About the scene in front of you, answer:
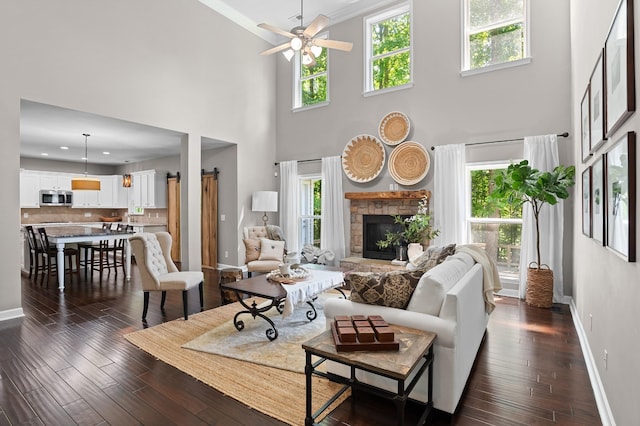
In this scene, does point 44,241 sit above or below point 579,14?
below

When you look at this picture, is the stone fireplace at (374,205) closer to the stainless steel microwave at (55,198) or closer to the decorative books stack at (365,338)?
the decorative books stack at (365,338)

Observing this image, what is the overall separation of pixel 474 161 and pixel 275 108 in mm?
4399

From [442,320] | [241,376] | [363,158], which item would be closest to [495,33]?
[363,158]

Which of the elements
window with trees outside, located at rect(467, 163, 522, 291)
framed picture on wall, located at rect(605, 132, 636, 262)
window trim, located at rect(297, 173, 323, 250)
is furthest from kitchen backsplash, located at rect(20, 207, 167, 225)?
framed picture on wall, located at rect(605, 132, 636, 262)

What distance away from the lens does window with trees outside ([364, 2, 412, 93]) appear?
6.04 metres

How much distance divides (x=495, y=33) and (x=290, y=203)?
15.1 ft

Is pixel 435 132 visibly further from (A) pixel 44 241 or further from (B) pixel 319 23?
(A) pixel 44 241

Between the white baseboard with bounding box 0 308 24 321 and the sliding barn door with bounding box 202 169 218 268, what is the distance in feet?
11.8

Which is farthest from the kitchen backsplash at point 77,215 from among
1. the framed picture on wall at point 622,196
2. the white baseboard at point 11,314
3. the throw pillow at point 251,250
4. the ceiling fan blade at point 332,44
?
the framed picture on wall at point 622,196

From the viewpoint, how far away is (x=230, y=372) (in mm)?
2736

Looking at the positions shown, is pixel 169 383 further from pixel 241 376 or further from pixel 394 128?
pixel 394 128

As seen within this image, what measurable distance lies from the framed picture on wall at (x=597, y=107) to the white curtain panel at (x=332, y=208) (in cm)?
418

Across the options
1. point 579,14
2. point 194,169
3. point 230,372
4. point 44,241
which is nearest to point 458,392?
point 230,372

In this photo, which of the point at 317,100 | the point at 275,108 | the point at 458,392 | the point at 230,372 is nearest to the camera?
the point at 458,392
